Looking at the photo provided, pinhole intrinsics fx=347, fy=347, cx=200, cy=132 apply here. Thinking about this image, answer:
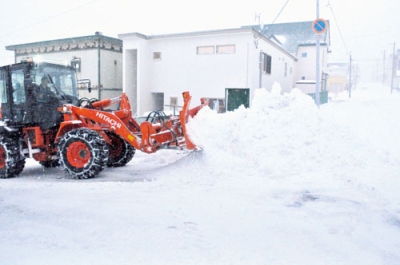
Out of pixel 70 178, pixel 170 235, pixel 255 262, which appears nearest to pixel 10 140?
pixel 70 178

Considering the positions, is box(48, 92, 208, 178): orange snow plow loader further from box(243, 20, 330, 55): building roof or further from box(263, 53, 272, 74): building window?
box(243, 20, 330, 55): building roof

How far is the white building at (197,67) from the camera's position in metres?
19.4

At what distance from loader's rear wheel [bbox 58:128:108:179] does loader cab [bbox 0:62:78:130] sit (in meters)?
0.92

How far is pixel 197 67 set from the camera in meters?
20.9

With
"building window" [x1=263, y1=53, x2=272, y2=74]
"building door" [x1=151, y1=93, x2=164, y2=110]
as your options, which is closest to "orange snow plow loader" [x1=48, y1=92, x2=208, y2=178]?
"building door" [x1=151, y1=93, x2=164, y2=110]

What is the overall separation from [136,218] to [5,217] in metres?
1.81

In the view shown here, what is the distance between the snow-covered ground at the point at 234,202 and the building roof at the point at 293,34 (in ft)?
109

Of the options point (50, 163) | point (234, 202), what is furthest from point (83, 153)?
point (234, 202)

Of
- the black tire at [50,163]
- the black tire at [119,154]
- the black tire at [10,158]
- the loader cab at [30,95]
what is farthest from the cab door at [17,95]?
the black tire at [119,154]

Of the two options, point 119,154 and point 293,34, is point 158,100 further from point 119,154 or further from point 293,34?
point 293,34

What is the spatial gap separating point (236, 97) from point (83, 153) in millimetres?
13252

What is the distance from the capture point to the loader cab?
7.60 metres

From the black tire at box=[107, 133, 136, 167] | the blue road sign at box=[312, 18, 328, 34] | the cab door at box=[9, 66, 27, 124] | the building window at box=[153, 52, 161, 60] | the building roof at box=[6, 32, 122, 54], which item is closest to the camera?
the cab door at box=[9, 66, 27, 124]

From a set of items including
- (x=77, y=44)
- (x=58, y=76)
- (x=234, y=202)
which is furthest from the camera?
(x=77, y=44)
